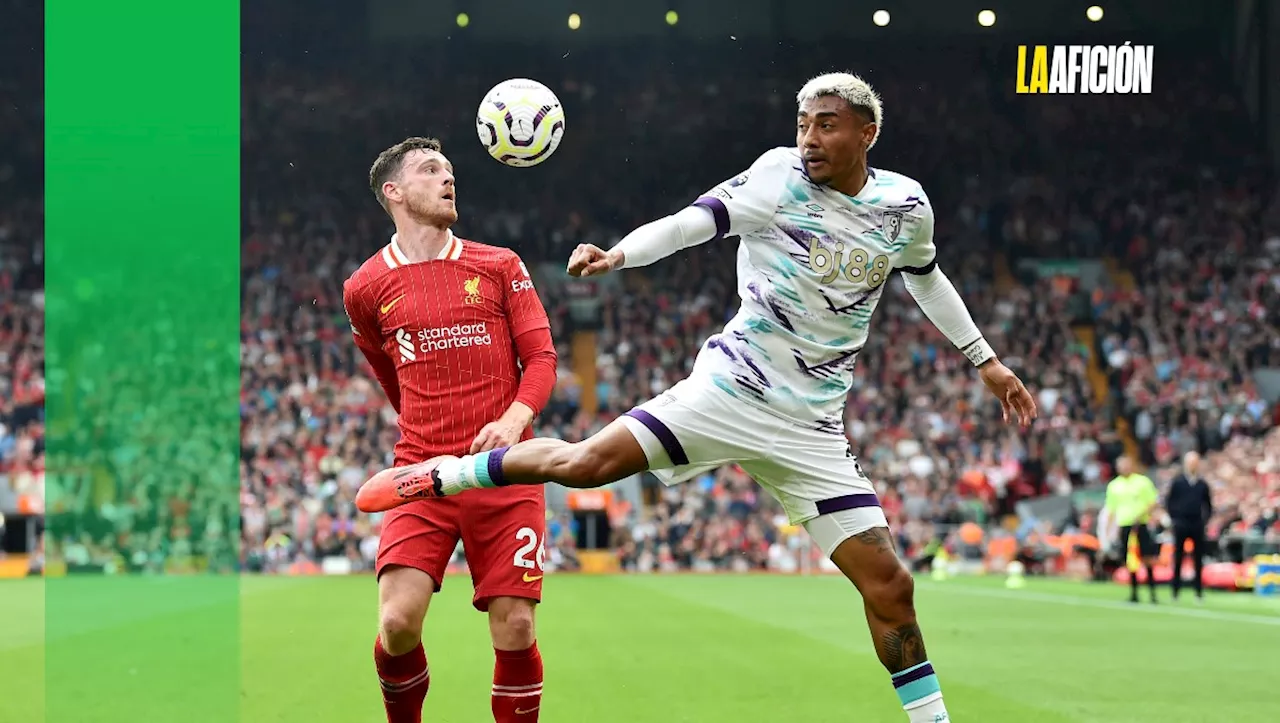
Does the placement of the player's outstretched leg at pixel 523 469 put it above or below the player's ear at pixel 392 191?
below

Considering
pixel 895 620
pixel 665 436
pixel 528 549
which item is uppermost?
pixel 665 436

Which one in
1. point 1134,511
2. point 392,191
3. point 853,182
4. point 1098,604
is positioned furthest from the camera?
point 1134,511

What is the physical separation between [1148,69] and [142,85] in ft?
65.3

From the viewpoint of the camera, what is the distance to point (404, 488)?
5.88 meters

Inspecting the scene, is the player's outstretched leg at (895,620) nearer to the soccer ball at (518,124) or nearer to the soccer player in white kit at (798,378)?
the soccer player in white kit at (798,378)

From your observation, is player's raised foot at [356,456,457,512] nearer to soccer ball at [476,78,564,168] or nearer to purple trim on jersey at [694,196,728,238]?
purple trim on jersey at [694,196,728,238]

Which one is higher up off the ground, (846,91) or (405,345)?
(846,91)

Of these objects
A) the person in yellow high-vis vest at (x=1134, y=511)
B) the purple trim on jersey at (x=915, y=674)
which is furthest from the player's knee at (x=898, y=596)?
the person in yellow high-vis vest at (x=1134, y=511)

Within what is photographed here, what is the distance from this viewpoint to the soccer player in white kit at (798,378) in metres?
5.68

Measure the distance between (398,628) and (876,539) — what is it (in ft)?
6.01

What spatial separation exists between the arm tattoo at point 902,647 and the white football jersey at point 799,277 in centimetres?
80

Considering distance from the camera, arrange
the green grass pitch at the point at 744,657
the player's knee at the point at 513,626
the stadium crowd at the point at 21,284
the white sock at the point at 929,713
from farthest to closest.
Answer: the stadium crowd at the point at 21,284 < the green grass pitch at the point at 744,657 < the player's knee at the point at 513,626 < the white sock at the point at 929,713

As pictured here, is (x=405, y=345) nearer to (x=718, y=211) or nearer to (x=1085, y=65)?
(x=718, y=211)

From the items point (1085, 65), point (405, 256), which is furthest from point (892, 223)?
point (1085, 65)
